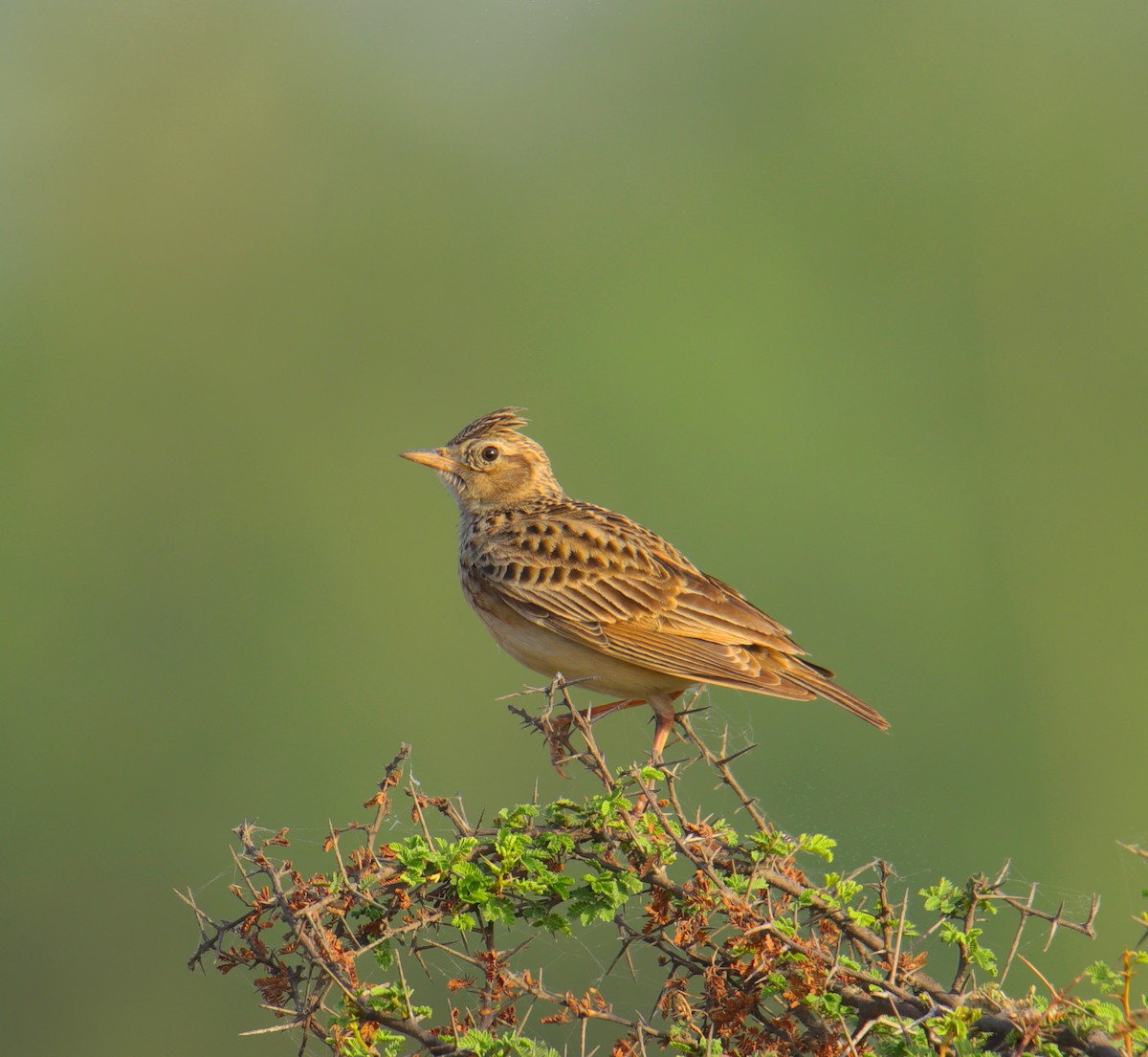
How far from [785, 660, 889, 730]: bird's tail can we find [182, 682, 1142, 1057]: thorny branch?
221cm

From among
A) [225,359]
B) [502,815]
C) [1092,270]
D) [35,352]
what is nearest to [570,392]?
[225,359]

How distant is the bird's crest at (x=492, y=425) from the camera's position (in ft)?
26.4

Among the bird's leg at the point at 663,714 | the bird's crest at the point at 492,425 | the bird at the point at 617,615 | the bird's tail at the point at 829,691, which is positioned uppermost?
the bird's crest at the point at 492,425

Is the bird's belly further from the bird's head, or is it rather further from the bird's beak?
the bird's beak

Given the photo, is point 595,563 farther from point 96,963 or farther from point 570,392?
point 570,392

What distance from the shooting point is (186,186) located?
1492 inches

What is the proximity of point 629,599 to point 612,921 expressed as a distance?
3.13 m

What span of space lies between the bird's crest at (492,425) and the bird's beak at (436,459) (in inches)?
3.7

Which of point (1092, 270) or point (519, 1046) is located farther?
point (1092, 270)

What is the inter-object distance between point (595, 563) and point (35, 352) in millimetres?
26105

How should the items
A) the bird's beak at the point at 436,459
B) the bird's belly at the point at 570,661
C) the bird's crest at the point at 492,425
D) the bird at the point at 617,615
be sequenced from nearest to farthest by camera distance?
the bird at the point at 617,615, the bird's belly at the point at 570,661, the bird's beak at the point at 436,459, the bird's crest at the point at 492,425

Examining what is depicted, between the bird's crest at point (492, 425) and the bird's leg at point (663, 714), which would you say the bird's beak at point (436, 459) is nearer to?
the bird's crest at point (492, 425)

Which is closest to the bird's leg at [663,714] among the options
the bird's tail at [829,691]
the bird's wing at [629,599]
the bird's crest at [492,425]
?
the bird's wing at [629,599]

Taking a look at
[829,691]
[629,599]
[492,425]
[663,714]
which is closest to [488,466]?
[492,425]
